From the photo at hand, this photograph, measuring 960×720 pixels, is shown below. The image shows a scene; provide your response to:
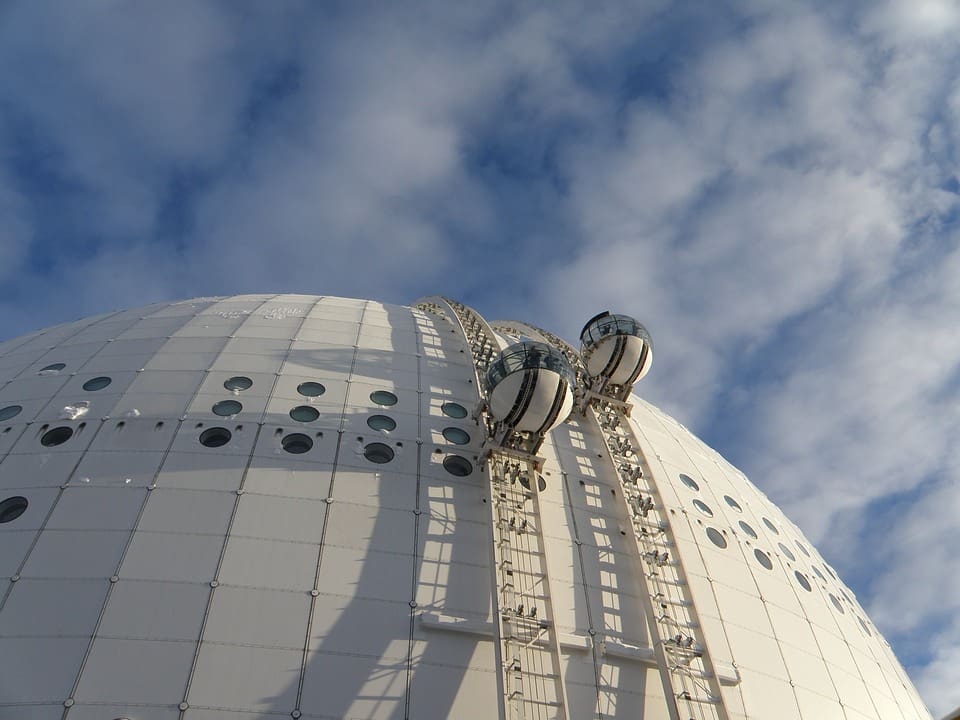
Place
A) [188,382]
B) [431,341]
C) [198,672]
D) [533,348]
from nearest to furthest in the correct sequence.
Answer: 1. [198,672]
2. [533,348]
3. [188,382]
4. [431,341]

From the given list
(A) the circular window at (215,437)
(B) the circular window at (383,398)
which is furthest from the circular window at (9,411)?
(B) the circular window at (383,398)

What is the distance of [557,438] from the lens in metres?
21.5

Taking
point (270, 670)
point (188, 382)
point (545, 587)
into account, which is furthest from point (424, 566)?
point (188, 382)

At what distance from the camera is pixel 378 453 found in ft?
59.7

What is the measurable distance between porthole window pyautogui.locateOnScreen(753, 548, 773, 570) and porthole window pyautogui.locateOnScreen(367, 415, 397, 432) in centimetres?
1223

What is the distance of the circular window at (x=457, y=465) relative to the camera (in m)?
18.3

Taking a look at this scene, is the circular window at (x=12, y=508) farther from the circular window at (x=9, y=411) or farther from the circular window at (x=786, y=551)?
the circular window at (x=786, y=551)

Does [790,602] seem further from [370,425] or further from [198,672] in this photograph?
[198,672]

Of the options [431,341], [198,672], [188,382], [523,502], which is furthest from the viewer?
[431,341]

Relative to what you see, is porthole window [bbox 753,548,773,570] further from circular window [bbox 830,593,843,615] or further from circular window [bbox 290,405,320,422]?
circular window [bbox 290,405,320,422]

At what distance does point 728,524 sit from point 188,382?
18298mm

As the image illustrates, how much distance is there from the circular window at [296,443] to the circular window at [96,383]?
728 cm

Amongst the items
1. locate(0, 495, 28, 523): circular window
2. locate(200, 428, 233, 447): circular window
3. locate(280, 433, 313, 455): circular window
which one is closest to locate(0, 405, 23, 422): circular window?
locate(0, 495, 28, 523): circular window

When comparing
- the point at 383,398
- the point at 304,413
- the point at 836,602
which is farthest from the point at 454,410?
the point at 836,602
